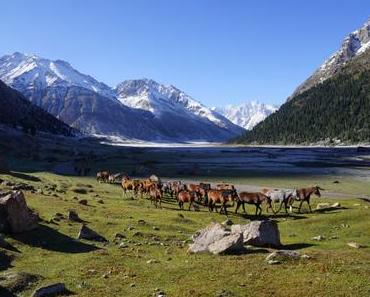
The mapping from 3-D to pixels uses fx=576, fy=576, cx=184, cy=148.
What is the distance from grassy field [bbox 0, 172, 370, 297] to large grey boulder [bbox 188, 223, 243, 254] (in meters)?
0.72

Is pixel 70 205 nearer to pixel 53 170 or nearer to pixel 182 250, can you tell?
pixel 182 250

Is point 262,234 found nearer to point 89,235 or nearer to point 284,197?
point 89,235

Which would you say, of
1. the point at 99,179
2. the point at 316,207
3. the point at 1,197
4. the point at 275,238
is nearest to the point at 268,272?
the point at 275,238

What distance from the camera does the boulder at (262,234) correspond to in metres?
31.8

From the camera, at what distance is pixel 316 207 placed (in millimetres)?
55125

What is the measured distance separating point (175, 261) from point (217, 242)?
295 centimetres

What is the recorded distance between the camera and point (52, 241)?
31.8 m

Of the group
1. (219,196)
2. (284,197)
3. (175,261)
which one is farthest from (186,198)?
(175,261)

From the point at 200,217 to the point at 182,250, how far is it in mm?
17219

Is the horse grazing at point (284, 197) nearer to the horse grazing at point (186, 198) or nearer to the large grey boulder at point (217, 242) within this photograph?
the horse grazing at point (186, 198)

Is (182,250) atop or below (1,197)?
below

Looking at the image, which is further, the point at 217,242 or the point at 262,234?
the point at 262,234

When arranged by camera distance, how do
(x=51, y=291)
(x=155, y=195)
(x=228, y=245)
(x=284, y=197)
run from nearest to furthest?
(x=51, y=291)
(x=228, y=245)
(x=284, y=197)
(x=155, y=195)

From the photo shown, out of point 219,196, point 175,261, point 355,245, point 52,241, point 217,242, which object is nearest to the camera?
point 175,261
